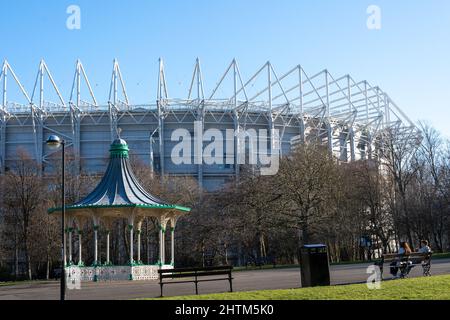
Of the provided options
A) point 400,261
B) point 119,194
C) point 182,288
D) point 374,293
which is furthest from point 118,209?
point 374,293

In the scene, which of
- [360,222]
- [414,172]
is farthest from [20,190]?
[414,172]

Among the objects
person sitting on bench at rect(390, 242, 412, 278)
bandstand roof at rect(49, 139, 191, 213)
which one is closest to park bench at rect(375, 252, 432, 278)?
person sitting on bench at rect(390, 242, 412, 278)

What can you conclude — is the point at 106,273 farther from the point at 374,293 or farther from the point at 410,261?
the point at 374,293

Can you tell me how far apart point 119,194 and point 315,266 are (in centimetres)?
1710

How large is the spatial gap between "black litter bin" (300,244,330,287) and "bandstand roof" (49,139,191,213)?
15173 mm

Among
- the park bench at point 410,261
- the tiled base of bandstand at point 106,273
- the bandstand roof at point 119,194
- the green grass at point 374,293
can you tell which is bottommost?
the tiled base of bandstand at point 106,273

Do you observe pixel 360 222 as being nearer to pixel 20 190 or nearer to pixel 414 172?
pixel 414 172

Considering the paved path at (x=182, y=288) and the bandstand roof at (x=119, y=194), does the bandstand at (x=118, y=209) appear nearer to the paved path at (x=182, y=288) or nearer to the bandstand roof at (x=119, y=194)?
the bandstand roof at (x=119, y=194)

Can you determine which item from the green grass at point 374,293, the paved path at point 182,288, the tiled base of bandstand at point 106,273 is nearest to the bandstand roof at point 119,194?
the tiled base of bandstand at point 106,273

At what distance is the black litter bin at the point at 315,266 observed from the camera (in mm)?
16562

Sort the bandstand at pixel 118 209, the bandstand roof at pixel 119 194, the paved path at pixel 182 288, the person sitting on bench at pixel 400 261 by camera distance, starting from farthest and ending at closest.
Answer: the bandstand roof at pixel 119 194 < the bandstand at pixel 118 209 < the person sitting on bench at pixel 400 261 < the paved path at pixel 182 288

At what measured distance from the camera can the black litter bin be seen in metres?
16.6

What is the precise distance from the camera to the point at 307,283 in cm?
1667

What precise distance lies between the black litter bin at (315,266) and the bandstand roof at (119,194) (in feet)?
49.8
